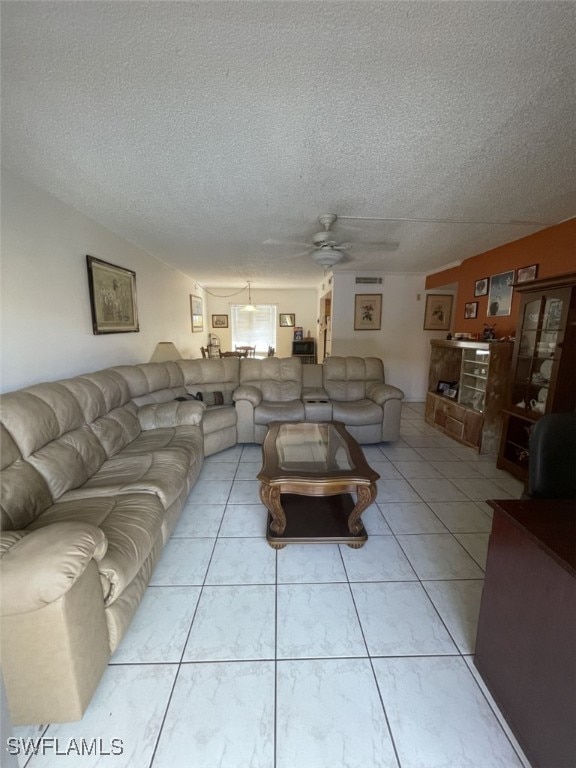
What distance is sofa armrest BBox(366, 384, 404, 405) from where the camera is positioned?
340 centimetres

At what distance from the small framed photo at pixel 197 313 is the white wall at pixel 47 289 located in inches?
104

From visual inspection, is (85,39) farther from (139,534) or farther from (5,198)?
(139,534)

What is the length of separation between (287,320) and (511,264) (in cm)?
531

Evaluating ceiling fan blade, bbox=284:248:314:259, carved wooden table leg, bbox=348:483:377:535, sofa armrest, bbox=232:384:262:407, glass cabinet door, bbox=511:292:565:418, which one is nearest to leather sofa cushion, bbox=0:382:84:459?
sofa armrest, bbox=232:384:262:407

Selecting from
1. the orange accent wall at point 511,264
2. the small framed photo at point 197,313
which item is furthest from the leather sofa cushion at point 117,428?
the small framed photo at point 197,313

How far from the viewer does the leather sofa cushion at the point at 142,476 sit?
1.68 meters

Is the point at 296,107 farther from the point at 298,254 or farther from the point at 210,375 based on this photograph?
the point at 210,375

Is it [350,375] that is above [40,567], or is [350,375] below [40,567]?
above

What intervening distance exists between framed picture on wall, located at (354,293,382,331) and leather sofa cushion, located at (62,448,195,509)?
3.96 m

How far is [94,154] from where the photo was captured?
1698mm

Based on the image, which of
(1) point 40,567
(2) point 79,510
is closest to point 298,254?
(2) point 79,510

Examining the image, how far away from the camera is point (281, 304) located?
309 inches

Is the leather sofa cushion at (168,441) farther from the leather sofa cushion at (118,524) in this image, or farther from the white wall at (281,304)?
the white wall at (281,304)

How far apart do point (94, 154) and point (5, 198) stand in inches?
25.6
